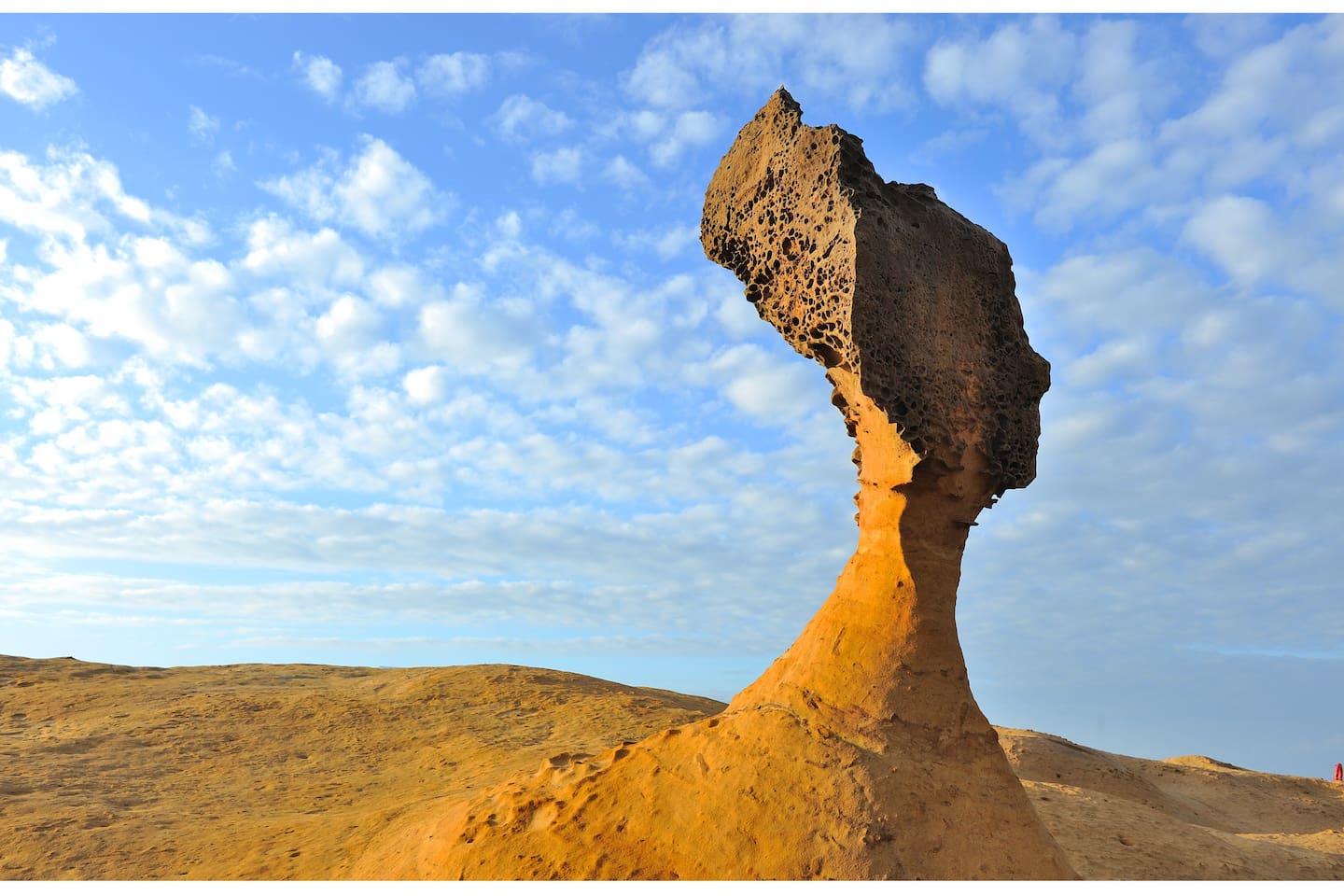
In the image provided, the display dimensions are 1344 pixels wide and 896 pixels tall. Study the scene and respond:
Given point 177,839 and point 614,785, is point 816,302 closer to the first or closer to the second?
point 614,785

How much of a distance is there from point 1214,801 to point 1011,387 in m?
11.2

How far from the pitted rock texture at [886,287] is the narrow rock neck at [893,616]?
0.25 meters

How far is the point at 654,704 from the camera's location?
12164mm

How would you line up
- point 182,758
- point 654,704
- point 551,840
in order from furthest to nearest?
point 654,704 < point 182,758 < point 551,840

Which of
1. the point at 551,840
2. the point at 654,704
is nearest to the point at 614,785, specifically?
the point at 551,840

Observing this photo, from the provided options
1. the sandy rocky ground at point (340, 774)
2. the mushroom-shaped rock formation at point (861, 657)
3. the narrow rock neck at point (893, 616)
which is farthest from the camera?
the sandy rocky ground at point (340, 774)

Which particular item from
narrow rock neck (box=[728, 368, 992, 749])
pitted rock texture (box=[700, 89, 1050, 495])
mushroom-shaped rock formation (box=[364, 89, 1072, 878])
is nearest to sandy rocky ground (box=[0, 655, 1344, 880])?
mushroom-shaped rock formation (box=[364, 89, 1072, 878])

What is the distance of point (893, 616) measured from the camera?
256 inches

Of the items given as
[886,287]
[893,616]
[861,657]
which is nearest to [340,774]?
[861,657]

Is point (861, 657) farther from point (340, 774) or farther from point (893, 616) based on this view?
point (340, 774)

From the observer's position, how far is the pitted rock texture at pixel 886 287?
637 cm

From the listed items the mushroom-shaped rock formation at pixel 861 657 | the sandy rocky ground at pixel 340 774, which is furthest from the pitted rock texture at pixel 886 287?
the sandy rocky ground at pixel 340 774

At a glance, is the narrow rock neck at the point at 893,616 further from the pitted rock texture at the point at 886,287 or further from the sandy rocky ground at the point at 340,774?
the sandy rocky ground at the point at 340,774

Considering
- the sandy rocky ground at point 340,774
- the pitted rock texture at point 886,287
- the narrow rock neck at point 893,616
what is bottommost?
the sandy rocky ground at point 340,774
